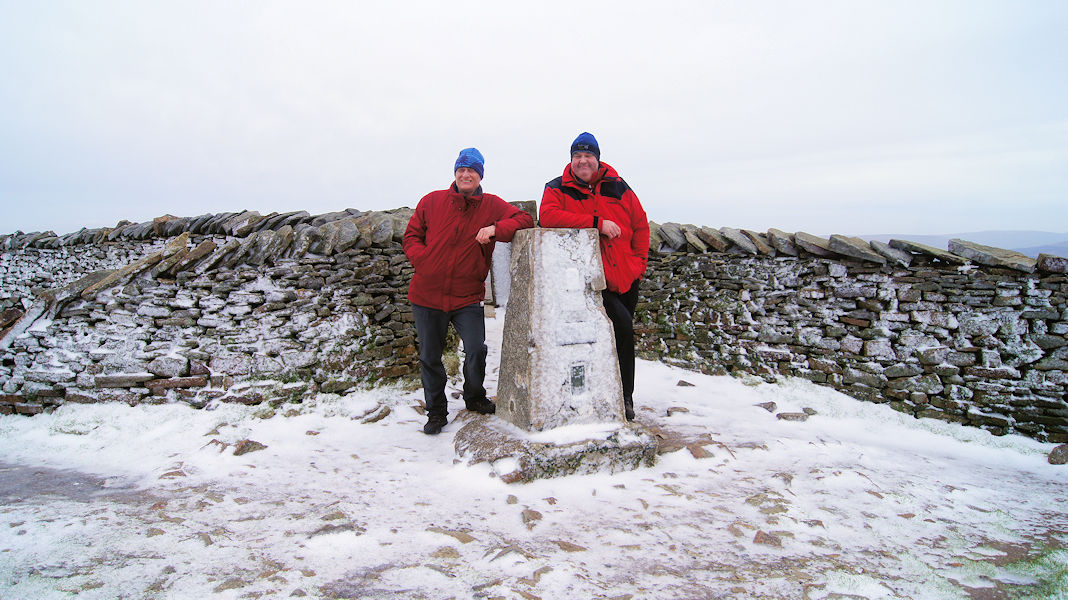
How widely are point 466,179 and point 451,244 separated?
0.50 meters

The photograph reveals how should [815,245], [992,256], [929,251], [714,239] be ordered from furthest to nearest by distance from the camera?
[714,239]
[815,245]
[929,251]
[992,256]

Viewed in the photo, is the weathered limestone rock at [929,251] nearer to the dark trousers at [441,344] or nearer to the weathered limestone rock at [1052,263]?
the weathered limestone rock at [1052,263]

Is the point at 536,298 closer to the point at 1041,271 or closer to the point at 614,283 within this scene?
the point at 614,283

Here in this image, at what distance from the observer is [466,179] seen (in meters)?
A: 4.24

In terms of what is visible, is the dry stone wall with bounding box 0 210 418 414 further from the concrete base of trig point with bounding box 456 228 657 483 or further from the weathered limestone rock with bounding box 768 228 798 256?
the weathered limestone rock with bounding box 768 228 798 256

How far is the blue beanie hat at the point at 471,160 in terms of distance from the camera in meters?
4.24

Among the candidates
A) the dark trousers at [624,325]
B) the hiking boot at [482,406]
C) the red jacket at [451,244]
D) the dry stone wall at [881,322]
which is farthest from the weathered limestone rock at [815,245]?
the hiking boot at [482,406]

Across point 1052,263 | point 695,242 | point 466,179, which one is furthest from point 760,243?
point 466,179

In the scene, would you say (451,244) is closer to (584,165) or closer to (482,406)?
(584,165)

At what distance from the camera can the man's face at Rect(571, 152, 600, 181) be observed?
412 centimetres

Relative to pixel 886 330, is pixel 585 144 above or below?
above

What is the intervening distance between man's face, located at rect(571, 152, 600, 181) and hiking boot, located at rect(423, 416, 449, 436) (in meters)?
2.22

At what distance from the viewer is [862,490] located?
3.60m

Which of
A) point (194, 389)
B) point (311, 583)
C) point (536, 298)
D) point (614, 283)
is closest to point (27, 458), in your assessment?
point (194, 389)
